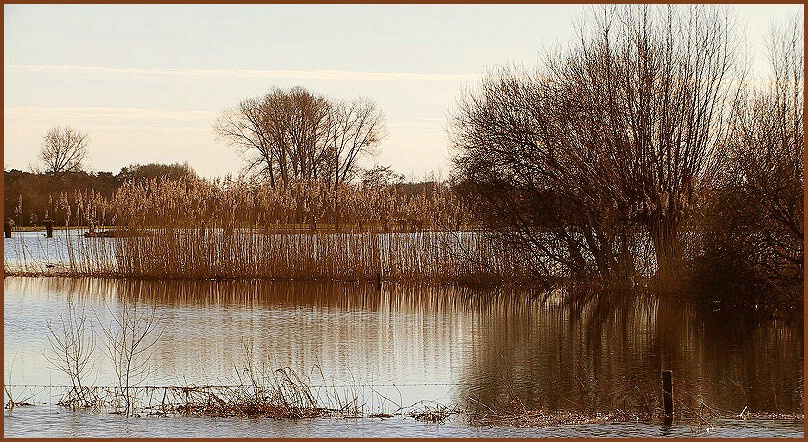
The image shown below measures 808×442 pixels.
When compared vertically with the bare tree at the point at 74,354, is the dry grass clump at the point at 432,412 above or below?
below

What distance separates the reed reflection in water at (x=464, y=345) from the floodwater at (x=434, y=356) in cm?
4

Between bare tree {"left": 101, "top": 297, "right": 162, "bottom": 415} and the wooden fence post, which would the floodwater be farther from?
the wooden fence post

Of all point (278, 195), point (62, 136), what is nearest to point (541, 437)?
point (278, 195)

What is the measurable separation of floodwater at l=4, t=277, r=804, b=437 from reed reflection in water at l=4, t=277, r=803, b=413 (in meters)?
0.04

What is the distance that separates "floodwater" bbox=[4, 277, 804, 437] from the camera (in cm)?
1011

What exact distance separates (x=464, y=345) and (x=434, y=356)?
1205 millimetres

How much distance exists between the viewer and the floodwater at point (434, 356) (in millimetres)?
10109

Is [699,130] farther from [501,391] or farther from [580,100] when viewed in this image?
[501,391]

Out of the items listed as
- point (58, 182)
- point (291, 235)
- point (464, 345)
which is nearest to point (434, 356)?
point (464, 345)

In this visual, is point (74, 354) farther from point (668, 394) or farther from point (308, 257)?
point (308, 257)

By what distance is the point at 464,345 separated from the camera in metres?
15.8

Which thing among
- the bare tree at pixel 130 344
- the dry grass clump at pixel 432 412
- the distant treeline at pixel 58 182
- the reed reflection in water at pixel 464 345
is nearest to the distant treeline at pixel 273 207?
the reed reflection in water at pixel 464 345

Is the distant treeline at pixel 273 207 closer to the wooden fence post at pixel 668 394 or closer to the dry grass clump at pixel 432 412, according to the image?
the dry grass clump at pixel 432 412

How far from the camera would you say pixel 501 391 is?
11.9 metres
